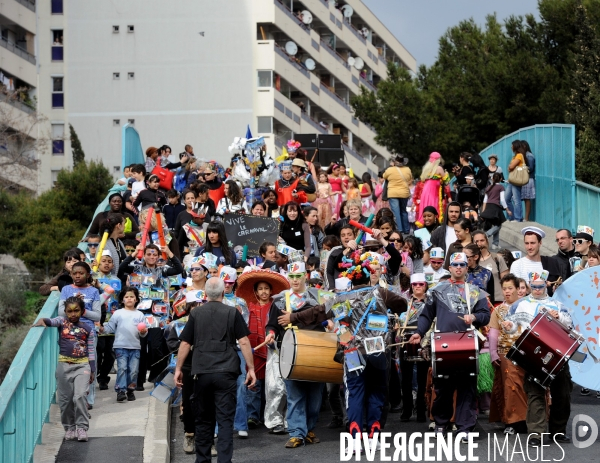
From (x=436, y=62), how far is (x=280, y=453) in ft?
121

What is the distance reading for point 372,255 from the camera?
1290 centimetres

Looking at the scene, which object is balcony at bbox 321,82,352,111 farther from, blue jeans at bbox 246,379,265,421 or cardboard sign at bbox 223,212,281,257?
blue jeans at bbox 246,379,265,421

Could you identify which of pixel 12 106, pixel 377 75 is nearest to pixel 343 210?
pixel 12 106

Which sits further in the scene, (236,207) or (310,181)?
(310,181)

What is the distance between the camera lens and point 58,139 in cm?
6494

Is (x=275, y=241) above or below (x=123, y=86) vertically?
below

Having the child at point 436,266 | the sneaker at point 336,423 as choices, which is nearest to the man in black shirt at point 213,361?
the sneaker at point 336,423

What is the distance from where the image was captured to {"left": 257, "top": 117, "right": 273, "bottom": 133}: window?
6312 cm

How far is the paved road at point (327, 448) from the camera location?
12070 millimetres

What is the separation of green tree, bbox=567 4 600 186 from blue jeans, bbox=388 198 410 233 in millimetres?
7283

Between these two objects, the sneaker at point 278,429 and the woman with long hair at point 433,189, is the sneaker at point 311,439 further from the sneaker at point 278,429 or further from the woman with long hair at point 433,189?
the woman with long hair at point 433,189

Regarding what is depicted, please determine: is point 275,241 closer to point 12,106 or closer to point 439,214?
point 439,214

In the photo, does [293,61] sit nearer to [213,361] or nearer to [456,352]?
[456,352]

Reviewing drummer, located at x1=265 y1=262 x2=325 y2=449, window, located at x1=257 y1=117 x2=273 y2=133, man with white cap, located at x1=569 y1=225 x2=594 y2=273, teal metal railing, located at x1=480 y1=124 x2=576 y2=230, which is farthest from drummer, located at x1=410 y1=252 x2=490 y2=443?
window, located at x1=257 y1=117 x2=273 y2=133
